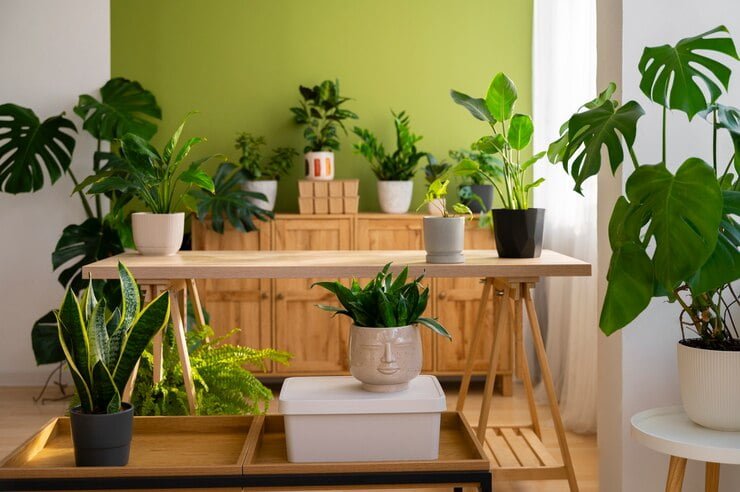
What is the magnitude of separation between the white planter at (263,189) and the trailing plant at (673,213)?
3.12 metres

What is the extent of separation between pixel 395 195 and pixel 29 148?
2101 millimetres

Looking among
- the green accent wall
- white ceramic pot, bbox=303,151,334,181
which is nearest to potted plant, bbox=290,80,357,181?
white ceramic pot, bbox=303,151,334,181

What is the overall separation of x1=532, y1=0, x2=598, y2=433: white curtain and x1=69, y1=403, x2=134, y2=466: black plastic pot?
2951mm

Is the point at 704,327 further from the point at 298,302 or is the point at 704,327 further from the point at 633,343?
the point at 298,302

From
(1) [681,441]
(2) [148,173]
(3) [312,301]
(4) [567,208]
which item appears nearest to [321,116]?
(3) [312,301]

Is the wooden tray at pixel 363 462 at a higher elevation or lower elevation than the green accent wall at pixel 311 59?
lower

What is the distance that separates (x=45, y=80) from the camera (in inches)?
221

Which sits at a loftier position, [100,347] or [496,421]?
[100,347]

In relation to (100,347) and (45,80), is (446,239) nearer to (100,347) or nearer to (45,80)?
(100,347)

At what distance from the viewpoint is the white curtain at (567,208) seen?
4.60 m

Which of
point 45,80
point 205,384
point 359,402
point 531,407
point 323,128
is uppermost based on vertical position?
point 45,80

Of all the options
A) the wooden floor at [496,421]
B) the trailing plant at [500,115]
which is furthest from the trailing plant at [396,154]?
the trailing plant at [500,115]

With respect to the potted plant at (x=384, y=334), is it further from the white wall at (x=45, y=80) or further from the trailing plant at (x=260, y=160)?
the white wall at (x=45, y=80)

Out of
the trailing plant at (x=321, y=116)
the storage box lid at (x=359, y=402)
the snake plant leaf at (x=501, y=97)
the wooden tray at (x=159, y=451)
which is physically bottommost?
the wooden tray at (x=159, y=451)
